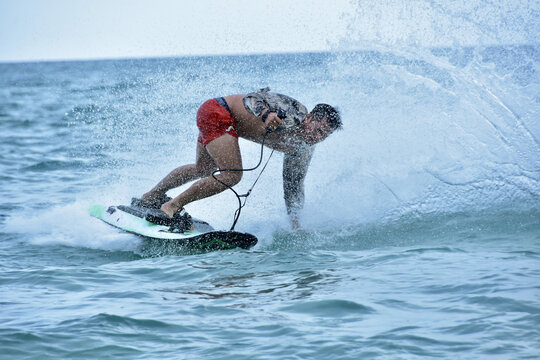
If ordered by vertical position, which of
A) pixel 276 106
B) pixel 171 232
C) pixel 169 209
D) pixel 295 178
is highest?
pixel 276 106

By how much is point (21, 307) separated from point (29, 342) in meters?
0.79

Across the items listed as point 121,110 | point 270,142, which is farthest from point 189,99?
point 270,142

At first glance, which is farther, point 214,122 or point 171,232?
point 171,232

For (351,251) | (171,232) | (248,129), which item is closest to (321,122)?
(248,129)

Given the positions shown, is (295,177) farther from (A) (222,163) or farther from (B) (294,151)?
(A) (222,163)

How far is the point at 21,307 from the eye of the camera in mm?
4938

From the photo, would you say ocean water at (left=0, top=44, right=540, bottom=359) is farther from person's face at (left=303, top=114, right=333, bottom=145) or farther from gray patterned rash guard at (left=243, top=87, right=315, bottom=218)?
person's face at (left=303, top=114, right=333, bottom=145)

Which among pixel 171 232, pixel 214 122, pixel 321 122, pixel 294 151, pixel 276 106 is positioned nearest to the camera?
pixel 276 106

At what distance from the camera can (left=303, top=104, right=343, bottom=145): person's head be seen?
6691 mm

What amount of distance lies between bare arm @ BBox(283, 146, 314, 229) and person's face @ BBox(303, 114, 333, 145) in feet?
0.78

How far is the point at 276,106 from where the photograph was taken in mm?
6473

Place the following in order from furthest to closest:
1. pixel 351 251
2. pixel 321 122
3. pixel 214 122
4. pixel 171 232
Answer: pixel 171 232 → pixel 321 122 → pixel 214 122 → pixel 351 251

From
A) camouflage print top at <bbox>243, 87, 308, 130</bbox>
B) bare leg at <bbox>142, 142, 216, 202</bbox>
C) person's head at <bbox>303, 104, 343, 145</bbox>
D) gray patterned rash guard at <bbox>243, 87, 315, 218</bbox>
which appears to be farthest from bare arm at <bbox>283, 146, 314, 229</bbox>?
bare leg at <bbox>142, 142, 216, 202</bbox>

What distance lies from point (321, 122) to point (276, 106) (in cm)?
53
